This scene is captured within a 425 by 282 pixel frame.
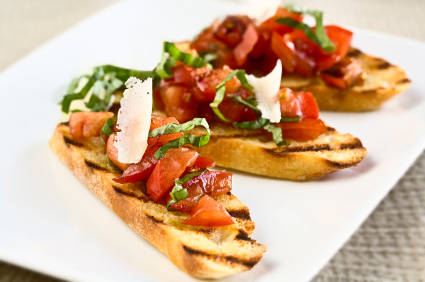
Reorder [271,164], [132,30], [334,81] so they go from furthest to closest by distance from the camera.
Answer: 1. [132,30]
2. [334,81]
3. [271,164]

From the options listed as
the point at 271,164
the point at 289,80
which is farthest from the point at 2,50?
the point at 271,164

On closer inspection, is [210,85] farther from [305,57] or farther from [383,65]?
[383,65]

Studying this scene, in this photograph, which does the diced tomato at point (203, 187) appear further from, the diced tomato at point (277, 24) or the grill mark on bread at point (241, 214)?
the diced tomato at point (277, 24)

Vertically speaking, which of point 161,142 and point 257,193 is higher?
point 161,142

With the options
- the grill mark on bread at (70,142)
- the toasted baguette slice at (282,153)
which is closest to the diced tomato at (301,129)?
the toasted baguette slice at (282,153)

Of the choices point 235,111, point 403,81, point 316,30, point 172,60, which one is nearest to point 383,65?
point 403,81

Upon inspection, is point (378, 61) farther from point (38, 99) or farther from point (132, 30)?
point (38, 99)
